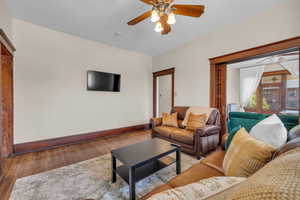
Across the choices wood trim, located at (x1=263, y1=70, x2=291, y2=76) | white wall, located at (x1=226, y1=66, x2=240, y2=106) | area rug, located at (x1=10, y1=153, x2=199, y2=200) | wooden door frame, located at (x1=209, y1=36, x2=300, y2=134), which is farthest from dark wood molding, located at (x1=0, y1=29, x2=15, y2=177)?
wood trim, located at (x1=263, y1=70, x2=291, y2=76)

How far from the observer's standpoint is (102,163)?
7.41ft

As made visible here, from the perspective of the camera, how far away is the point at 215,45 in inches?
124

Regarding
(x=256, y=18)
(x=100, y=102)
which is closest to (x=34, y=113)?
(x=100, y=102)

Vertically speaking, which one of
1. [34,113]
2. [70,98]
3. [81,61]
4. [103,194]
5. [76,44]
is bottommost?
[103,194]

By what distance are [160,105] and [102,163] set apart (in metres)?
4.04

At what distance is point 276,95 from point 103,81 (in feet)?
17.9

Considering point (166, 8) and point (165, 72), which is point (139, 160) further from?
point (165, 72)

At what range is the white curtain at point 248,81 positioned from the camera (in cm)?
426

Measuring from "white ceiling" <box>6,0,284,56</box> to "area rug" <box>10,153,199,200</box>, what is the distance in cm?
280

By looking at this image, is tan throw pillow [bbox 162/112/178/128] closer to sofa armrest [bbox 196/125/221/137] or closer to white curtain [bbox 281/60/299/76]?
sofa armrest [bbox 196/125/221/137]

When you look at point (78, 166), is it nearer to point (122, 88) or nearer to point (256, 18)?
point (122, 88)

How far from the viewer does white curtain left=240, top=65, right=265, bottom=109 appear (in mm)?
4262

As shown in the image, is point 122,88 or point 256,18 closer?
point 256,18

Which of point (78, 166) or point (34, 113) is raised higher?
point (34, 113)
